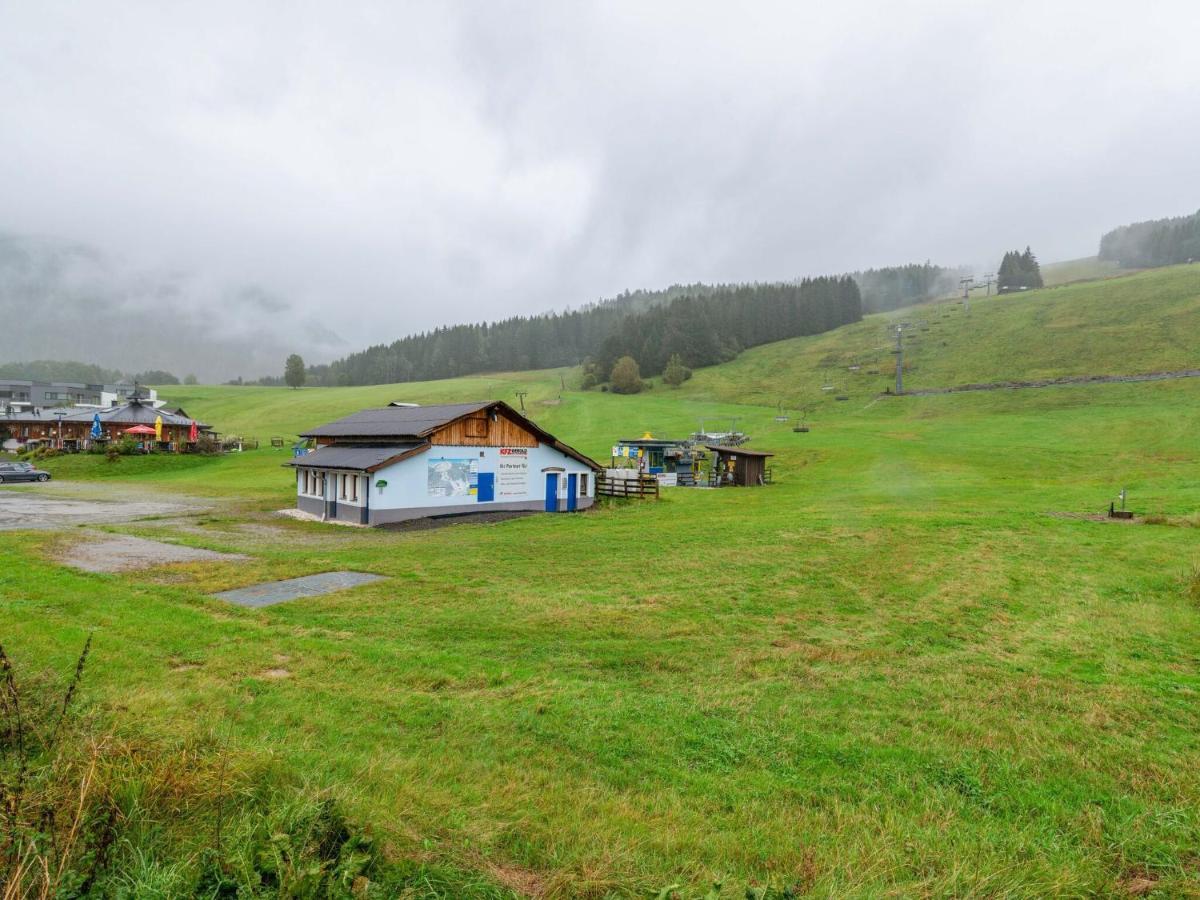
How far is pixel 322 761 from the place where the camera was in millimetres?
5656

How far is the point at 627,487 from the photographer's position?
120 feet

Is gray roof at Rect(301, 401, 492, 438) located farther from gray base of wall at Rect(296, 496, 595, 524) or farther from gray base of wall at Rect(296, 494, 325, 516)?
gray base of wall at Rect(296, 494, 325, 516)

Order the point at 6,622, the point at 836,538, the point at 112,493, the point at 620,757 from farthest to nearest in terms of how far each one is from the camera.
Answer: the point at 112,493, the point at 836,538, the point at 6,622, the point at 620,757

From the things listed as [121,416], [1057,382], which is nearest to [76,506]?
[121,416]

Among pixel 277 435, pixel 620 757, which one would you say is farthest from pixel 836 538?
pixel 277 435

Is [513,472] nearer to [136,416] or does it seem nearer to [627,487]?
[627,487]

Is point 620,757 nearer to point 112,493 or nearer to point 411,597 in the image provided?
point 411,597

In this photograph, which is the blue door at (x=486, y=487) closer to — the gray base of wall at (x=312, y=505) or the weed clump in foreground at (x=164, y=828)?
the gray base of wall at (x=312, y=505)

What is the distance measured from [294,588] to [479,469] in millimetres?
17338

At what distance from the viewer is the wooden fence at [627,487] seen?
36281mm

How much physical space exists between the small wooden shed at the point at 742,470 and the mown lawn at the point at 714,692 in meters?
24.2

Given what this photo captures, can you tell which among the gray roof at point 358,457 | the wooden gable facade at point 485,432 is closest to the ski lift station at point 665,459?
the wooden gable facade at point 485,432

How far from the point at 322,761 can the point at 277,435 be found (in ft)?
291

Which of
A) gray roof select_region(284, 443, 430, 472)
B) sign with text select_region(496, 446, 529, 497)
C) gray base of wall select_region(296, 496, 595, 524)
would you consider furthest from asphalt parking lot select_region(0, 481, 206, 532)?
sign with text select_region(496, 446, 529, 497)
